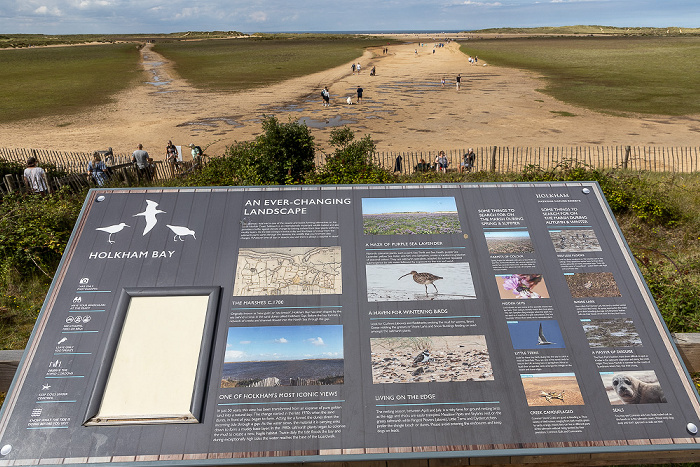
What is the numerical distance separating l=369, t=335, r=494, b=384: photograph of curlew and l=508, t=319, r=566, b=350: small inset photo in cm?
31

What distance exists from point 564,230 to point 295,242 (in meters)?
2.96

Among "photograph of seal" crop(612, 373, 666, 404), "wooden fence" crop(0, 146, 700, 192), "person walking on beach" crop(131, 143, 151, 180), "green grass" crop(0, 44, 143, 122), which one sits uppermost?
"green grass" crop(0, 44, 143, 122)

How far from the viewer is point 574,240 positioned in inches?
187

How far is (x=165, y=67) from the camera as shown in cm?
5956

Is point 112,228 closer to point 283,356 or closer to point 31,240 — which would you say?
point 283,356

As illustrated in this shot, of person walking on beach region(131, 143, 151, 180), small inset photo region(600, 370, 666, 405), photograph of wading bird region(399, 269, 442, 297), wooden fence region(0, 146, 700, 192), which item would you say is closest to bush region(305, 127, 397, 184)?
wooden fence region(0, 146, 700, 192)

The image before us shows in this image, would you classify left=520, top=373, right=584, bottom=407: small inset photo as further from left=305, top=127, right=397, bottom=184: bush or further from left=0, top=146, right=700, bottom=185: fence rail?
left=0, top=146, right=700, bottom=185: fence rail

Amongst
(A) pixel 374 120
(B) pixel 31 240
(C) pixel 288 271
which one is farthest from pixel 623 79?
(B) pixel 31 240

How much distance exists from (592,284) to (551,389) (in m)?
1.28

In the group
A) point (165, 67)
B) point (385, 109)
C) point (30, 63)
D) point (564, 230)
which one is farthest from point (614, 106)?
point (30, 63)

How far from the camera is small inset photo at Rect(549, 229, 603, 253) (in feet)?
15.4

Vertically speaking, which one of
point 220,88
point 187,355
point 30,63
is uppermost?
point 30,63

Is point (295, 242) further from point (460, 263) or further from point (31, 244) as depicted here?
point (31, 244)

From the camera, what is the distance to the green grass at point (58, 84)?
106 ft
